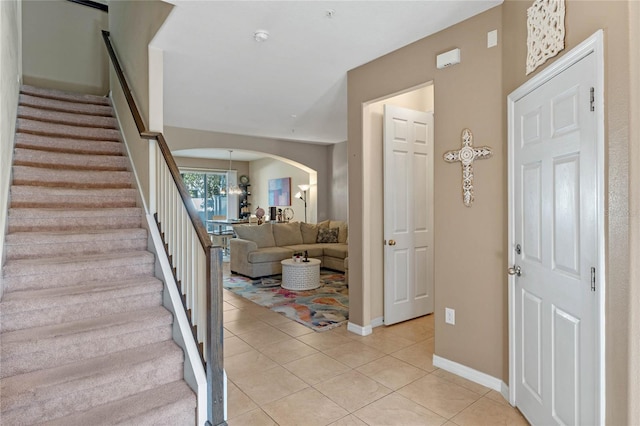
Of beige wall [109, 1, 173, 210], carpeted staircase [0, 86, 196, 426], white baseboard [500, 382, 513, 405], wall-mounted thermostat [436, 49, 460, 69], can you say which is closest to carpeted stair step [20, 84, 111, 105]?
beige wall [109, 1, 173, 210]

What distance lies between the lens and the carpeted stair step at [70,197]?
2.91 m

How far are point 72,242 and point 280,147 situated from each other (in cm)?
537

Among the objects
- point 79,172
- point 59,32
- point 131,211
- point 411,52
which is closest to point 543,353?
point 411,52

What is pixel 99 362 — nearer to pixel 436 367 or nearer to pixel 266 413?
pixel 266 413

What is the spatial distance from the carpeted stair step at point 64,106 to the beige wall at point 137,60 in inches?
6.9

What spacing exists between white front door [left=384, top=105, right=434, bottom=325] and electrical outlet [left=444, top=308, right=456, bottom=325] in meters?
0.94

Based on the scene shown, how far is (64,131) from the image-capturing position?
3.73 m

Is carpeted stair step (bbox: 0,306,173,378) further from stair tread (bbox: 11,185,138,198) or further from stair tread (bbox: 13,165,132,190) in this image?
stair tread (bbox: 13,165,132,190)

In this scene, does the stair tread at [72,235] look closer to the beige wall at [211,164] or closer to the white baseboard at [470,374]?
the white baseboard at [470,374]

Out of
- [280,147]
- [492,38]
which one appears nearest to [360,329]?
[492,38]

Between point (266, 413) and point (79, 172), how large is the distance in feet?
9.23

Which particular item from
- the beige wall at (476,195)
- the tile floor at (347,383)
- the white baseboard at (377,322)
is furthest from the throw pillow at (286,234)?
the beige wall at (476,195)

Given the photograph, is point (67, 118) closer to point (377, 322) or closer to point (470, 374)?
point (377, 322)

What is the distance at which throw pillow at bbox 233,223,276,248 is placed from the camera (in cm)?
648
